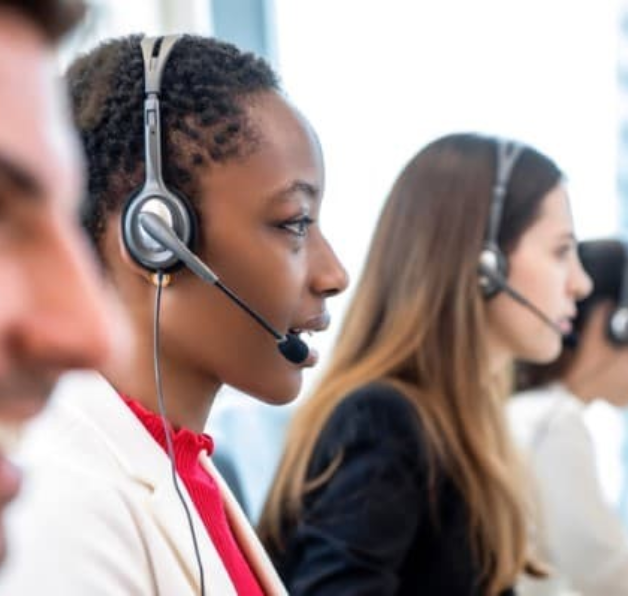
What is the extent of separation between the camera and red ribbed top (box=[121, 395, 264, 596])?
2.46 ft

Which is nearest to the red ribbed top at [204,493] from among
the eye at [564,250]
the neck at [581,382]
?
the eye at [564,250]

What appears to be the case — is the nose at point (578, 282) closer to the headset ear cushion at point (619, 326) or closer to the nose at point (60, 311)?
the headset ear cushion at point (619, 326)

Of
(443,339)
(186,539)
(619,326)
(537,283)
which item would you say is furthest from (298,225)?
(619,326)

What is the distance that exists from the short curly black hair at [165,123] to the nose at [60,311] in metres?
0.42

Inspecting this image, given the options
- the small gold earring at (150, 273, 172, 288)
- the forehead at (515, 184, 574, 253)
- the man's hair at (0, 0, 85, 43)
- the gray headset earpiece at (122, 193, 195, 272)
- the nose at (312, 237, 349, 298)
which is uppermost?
the man's hair at (0, 0, 85, 43)

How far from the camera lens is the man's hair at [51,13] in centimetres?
31

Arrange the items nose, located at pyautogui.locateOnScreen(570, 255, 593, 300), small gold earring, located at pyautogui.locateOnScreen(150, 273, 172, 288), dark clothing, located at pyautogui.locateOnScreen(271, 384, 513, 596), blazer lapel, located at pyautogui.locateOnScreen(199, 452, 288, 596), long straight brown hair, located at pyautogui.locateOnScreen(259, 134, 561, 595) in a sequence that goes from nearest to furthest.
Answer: small gold earring, located at pyautogui.locateOnScreen(150, 273, 172, 288)
blazer lapel, located at pyautogui.locateOnScreen(199, 452, 288, 596)
dark clothing, located at pyautogui.locateOnScreen(271, 384, 513, 596)
long straight brown hair, located at pyautogui.locateOnScreen(259, 134, 561, 595)
nose, located at pyautogui.locateOnScreen(570, 255, 593, 300)

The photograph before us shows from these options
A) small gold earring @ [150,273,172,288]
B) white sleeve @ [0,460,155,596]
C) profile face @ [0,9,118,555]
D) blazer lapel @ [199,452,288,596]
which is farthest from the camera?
blazer lapel @ [199,452,288,596]

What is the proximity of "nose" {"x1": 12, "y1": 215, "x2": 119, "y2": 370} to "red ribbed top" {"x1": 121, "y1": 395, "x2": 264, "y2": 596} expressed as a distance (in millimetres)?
442

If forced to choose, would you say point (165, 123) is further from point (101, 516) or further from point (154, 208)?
point (101, 516)

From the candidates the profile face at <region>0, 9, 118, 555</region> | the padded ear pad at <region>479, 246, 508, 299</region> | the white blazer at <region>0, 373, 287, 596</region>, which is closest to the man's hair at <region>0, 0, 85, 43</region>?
the profile face at <region>0, 9, 118, 555</region>

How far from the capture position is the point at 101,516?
0.65m

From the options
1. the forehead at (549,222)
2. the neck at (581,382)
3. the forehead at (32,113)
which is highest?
the forehead at (32,113)

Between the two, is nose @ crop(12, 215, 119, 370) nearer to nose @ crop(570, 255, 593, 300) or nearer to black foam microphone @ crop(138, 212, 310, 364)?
black foam microphone @ crop(138, 212, 310, 364)
